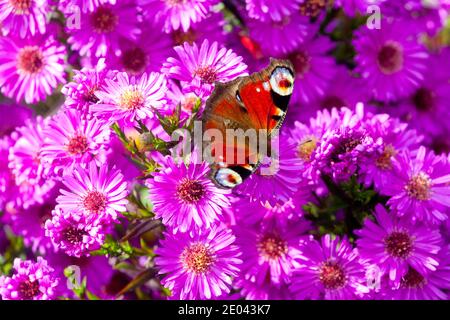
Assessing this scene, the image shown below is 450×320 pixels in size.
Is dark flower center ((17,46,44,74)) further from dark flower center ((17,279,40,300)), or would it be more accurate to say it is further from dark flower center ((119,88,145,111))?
dark flower center ((17,279,40,300))

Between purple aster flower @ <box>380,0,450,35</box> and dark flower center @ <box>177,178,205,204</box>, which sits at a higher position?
purple aster flower @ <box>380,0,450,35</box>

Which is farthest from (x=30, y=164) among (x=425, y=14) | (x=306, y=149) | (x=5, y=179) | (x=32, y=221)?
(x=425, y=14)

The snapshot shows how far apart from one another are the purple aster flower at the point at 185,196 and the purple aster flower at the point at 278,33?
1008 mm

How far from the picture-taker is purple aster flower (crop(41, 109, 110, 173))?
231 centimetres

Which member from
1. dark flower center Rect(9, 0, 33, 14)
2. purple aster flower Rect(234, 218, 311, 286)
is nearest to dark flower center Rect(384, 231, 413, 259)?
purple aster flower Rect(234, 218, 311, 286)

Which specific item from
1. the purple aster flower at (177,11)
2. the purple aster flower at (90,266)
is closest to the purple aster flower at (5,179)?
the purple aster flower at (90,266)

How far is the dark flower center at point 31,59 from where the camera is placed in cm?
283

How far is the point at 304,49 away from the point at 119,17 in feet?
3.35

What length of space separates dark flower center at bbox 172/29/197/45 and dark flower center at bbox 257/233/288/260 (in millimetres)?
1027

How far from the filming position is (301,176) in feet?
8.02

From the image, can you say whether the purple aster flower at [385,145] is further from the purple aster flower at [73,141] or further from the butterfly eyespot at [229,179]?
the purple aster flower at [73,141]

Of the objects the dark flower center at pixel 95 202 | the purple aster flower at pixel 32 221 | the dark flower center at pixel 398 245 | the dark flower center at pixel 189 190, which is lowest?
the dark flower center at pixel 398 245

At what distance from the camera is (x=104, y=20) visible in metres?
2.74

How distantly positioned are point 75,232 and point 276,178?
0.79 m
